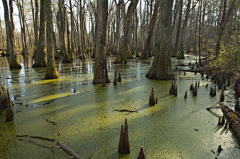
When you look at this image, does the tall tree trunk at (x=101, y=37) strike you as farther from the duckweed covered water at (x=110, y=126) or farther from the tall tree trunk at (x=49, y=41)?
the tall tree trunk at (x=49, y=41)

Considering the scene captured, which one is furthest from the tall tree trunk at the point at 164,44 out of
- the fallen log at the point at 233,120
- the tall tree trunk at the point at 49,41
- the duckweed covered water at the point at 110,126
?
the tall tree trunk at the point at 49,41

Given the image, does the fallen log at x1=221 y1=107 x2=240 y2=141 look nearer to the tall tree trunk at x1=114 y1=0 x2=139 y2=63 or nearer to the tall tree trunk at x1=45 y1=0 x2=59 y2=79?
the tall tree trunk at x1=45 y1=0 x2=59 y2=79

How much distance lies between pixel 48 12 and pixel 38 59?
15.2ft

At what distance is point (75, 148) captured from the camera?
2311mm

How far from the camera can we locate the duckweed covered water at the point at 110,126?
7.41 feet

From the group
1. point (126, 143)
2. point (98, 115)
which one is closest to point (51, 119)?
point (98, 115)

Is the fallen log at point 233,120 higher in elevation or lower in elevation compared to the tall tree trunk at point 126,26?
lower

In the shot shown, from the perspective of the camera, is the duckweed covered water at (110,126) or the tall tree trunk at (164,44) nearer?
the duckweed covered water at (110,126)

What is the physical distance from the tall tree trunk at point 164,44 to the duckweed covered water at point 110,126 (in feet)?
6.75

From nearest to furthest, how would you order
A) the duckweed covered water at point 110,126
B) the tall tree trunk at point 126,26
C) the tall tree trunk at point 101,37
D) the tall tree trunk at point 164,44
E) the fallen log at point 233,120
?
the duckweed covered water at point 110,126, the fallen log at point 233,120, the tall tree trunk at point 101,37, the tall tree trunk at point 164,44, the tall tree trunk at point 126,26

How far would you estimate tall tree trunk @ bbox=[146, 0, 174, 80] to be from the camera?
667 centimetres

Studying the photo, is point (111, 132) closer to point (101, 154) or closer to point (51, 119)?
point (101, 154)

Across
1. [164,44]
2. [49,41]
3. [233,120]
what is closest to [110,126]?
[233,120]

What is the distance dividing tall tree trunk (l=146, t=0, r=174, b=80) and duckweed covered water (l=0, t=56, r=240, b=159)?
2.06m
